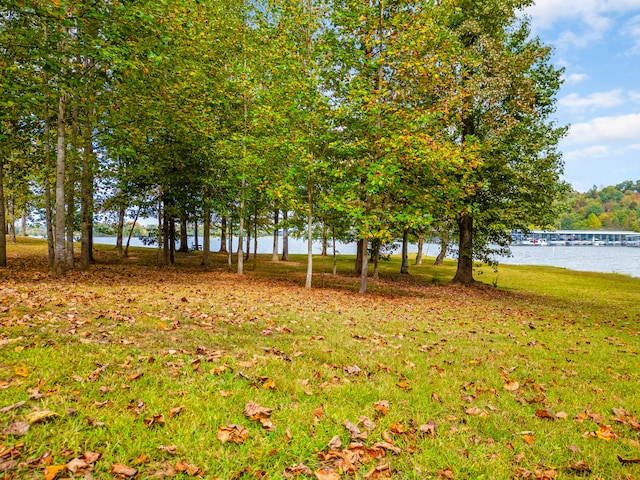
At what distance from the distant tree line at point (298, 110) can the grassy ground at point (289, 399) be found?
7.83m

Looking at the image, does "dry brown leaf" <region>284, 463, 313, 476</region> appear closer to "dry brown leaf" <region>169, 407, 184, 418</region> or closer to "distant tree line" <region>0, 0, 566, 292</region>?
"dry brown leaf" <region>169, 407, 184, 418</region>

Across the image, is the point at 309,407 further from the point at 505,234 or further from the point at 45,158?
the point at 505,234

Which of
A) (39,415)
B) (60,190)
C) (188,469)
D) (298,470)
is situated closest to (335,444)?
(298,470)

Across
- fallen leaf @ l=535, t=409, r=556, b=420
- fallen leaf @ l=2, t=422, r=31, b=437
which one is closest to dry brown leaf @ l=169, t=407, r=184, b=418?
fallen leaf @ l=2, t=422, r=31, b=437

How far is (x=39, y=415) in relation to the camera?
143 inches

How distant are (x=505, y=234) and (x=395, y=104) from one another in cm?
1394

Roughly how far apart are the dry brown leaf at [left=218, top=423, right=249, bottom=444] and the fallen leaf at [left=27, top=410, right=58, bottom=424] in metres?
1.77

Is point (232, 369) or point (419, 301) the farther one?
point (419, 301)

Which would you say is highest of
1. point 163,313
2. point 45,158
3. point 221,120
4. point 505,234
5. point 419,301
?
point 221,120

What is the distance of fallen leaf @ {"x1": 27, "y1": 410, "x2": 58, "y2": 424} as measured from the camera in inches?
141

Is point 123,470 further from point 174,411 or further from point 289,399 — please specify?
point 289,399

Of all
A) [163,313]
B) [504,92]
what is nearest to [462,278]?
[504,92]

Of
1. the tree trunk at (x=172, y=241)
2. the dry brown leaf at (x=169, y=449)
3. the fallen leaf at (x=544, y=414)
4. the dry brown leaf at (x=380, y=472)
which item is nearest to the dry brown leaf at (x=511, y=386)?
the fallen leaf at (x=544, y=414)

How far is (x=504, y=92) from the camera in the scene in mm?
19875
